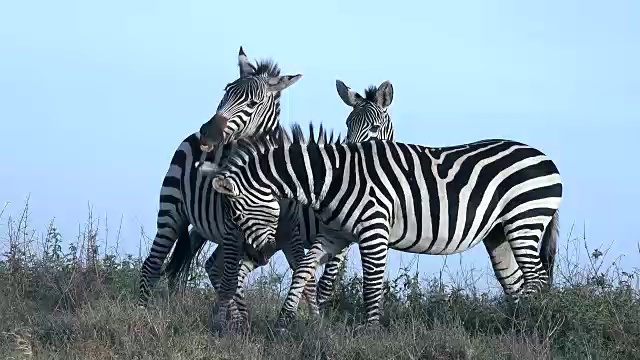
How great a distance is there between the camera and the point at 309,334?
8609mm

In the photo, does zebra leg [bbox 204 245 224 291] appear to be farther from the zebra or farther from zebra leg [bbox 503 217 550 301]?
zebra leg [bbox 503 217 550 301]

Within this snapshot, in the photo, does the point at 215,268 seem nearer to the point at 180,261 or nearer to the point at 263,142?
the point at 180,261

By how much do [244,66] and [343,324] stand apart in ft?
10.4

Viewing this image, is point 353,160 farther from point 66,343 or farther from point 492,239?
point 66,343

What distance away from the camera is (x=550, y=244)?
10.6 metres

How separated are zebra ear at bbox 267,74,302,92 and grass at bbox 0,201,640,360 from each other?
2007mm

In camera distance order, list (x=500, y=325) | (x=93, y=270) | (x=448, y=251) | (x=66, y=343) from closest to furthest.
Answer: (x=66, y=343) < (x=500, y=325) < (x=448, y=251) < (x=93, y=270)

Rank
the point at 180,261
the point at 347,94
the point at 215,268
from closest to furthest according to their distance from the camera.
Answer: the point at 215,268 → the point at 180,261 → the point at 347,94

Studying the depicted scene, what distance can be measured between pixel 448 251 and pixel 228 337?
2.35 metres

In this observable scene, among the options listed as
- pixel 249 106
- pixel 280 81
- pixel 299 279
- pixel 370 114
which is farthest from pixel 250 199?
pixel 370 114

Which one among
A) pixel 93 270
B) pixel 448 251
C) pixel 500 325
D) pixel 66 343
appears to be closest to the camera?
pixel 66 343

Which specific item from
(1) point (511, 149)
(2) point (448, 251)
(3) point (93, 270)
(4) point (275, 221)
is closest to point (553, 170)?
(1) point (511, 149)

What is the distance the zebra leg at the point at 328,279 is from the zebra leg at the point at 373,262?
2.67 ft

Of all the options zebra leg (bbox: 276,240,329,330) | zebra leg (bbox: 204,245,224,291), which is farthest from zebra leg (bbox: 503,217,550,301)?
zebra leg (bbox: 204,245,224,291)
